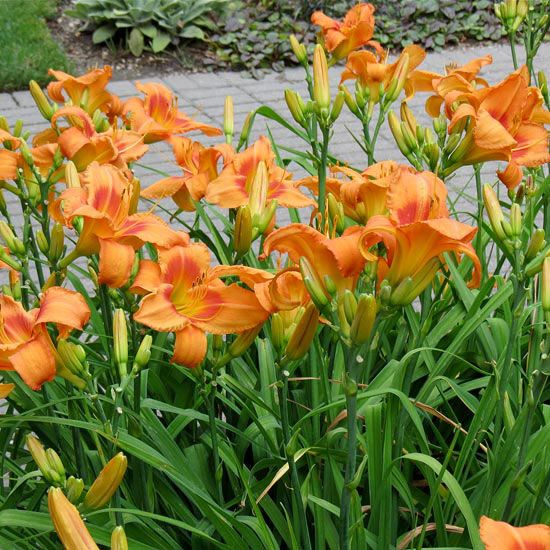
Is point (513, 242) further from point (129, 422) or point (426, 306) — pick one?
point (129, 422)

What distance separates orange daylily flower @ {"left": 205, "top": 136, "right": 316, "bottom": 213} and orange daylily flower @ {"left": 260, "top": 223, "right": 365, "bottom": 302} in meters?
0.41

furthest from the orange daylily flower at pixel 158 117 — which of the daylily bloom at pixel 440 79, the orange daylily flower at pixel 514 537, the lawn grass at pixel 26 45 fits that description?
Answer: the lawn grass at pixel 26 45

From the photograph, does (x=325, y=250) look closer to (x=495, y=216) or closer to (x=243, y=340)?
(x=243, y=340)

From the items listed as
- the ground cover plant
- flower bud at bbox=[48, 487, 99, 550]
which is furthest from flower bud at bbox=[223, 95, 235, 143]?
flower bud at bbox=[48, 487, 99, 550]

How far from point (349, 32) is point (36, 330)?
4.52 ft

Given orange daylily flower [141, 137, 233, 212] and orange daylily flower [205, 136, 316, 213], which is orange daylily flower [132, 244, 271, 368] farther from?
orange daylily flower [141, 137, 233, 212]

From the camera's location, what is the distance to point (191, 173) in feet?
7.04

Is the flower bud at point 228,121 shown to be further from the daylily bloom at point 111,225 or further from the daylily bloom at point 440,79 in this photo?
the daylily bloom at point 111,225

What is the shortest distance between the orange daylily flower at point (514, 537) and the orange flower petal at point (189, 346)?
56 centimetres

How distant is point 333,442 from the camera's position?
6.29 ft

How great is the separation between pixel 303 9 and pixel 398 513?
6315 millimetres

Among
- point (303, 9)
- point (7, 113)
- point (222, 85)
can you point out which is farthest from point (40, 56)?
point (303, 9)

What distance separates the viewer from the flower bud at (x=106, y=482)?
138cm

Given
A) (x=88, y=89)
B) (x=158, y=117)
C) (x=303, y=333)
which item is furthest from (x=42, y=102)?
(x=303, y=333)
